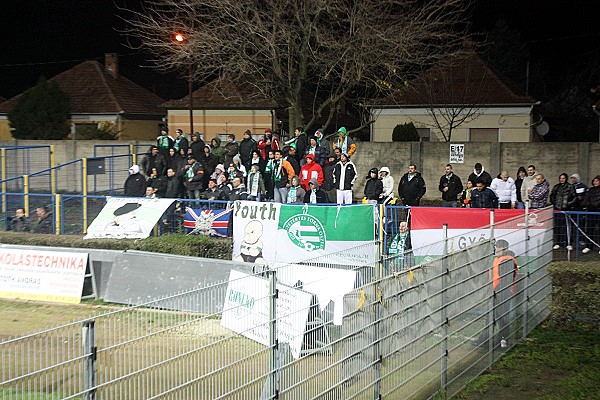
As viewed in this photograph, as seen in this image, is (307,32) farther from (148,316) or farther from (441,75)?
(148,316)

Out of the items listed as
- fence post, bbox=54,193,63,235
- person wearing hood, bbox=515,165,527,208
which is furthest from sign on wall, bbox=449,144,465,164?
fence post, bbox=54,193,63,235

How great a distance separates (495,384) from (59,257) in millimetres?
A: 8517

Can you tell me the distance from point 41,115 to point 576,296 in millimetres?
34804

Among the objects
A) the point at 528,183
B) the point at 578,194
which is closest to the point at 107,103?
the point at 528,183

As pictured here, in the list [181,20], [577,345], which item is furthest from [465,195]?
[181,20]

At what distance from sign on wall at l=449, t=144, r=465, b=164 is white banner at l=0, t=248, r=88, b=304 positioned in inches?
512

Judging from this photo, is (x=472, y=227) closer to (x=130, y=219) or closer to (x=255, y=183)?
(x=255, y=183)

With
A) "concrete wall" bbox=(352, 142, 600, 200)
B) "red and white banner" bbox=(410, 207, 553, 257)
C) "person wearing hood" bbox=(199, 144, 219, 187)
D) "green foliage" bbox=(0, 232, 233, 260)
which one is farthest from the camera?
"concrete wall" bbox=(352, 142, 600, 200)

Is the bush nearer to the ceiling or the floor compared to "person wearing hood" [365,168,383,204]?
nearer to the floor

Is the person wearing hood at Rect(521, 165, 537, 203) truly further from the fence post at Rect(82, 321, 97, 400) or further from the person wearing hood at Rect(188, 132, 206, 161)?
the fence post at Rect(82, 321, 97, 400)

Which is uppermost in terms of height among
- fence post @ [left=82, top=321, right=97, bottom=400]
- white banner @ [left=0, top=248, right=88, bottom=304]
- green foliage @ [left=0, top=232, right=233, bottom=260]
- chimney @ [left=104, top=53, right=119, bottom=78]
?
chimney @ [left=104, top=53, right=119, bottom=78]

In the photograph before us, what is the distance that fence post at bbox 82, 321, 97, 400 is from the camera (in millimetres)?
4199

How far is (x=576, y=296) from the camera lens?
455 inches

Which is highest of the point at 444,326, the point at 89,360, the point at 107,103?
the point at 107,103
